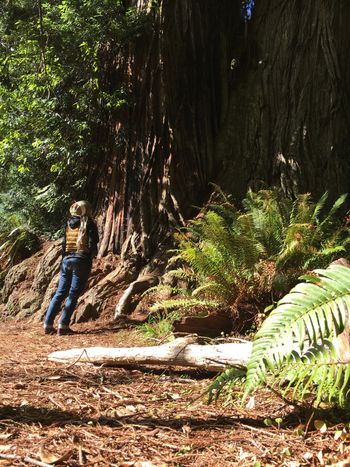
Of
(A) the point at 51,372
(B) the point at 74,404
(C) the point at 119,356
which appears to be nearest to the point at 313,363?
(B) the point at 74,404

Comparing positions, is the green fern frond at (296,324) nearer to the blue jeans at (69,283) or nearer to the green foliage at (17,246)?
the blue jeans at (69,283)

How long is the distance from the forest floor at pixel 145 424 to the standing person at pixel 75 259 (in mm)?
2183

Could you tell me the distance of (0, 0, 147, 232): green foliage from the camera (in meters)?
6.45

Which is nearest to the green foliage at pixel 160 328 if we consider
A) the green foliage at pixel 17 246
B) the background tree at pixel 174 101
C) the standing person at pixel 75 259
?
the standing person at pixel 75 259

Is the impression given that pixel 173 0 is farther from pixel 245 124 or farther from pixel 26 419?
pixel 26 419

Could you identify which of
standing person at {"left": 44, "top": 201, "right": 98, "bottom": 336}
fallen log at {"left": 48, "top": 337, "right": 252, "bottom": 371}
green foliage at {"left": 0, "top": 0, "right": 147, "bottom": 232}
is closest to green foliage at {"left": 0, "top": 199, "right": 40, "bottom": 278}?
green foliage at {"left": 0, "top": 0, "right": 147, "bottom": 232}

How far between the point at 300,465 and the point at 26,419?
1.35m

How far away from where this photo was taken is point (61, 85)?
282 inches

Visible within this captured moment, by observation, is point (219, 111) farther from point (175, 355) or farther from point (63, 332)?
point (175, 355)

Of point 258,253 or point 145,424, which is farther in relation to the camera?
point 258,253

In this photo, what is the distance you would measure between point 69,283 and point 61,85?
3.24 meters

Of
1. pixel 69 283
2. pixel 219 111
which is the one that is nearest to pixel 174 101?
pixel 219 111

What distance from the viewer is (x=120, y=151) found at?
701 centimetres

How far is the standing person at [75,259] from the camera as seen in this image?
5.51 metres
